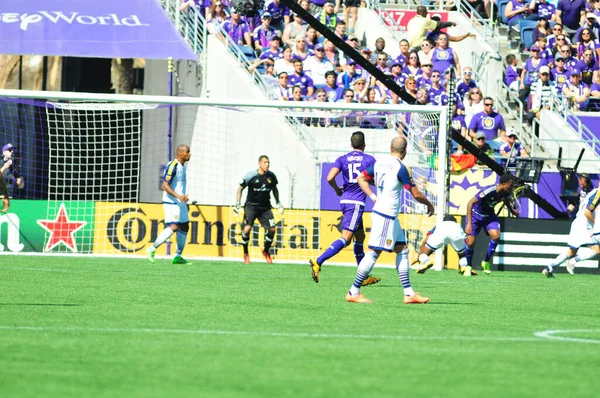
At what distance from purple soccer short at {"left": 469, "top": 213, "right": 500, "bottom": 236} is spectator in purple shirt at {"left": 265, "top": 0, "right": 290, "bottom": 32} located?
1022 centimetres

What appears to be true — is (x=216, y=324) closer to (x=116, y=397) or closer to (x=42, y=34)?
(x=116, y=397)

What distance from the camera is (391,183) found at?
46.5 feet

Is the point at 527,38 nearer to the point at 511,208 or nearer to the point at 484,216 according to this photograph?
the point at 511,208

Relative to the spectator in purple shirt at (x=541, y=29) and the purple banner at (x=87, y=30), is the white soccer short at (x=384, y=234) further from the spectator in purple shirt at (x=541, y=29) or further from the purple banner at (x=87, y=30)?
the spectator in purple shirt at (x=541, y=29)

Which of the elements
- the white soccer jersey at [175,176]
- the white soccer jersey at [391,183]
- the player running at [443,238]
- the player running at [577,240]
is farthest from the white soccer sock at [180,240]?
the white soccer jersey at [391,183]

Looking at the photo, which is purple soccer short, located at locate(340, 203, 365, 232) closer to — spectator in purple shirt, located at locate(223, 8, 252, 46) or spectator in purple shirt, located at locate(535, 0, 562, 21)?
spectator in purple shirt, located at locate(223, 8, 252, 46)

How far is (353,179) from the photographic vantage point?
17.5 metres

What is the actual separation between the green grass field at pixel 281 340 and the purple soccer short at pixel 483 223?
4.99m

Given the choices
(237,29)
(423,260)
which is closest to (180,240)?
(423,260)

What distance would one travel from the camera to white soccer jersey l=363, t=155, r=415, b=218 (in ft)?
46.4

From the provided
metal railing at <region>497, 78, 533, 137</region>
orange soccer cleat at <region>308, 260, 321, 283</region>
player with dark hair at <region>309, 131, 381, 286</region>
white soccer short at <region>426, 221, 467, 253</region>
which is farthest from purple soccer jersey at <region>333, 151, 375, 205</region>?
metal railing at <region>497, 78, 533, 137</region>

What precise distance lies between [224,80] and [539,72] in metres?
7.79

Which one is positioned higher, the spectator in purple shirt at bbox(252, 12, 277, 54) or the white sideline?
the spectator in purple shirt at bbox(252, 12, 277, 54)

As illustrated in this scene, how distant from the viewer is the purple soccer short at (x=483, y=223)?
22922mm
